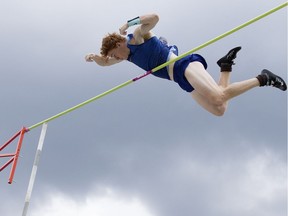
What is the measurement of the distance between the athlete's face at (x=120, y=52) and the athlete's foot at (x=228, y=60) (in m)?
1.20

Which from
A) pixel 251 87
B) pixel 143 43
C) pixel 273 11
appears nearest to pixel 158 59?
pixel 143 43

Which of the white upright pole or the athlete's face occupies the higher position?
the athlete's face

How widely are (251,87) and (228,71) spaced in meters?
0.38

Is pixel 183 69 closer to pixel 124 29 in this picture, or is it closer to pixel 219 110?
pixel 219 110

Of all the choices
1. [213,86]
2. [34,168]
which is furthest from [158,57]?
[34,168]

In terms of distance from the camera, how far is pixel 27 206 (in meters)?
7.55

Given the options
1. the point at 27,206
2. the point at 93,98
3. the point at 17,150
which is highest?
the point at 93,98

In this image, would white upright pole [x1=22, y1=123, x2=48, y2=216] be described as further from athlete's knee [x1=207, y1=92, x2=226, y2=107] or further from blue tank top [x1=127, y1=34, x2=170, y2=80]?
athlete's knee [x1=207, y1=92, x2=226, y2=107]

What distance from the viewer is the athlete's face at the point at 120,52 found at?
7094 mm

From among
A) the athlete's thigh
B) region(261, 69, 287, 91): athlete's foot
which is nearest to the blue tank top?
the athlete's thigh

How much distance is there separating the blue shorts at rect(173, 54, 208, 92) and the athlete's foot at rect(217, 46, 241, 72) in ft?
0.92

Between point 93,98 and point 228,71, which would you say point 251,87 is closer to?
point 228,71

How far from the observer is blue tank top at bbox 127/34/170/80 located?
6.97m

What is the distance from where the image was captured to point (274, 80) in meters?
6.81
